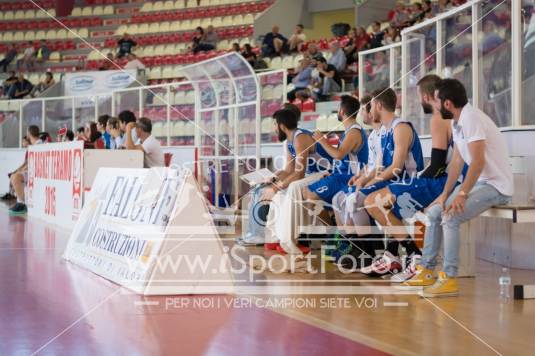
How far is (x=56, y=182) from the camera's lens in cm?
1023

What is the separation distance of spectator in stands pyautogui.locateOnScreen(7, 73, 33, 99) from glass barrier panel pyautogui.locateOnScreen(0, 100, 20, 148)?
345cm

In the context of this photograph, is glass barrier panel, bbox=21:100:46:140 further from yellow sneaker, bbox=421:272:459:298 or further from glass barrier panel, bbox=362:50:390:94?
yellow sneaker, bbox=421:272:459:298

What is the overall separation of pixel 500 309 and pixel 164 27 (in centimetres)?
2010

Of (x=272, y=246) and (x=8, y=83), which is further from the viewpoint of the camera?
(x=8, y=83)

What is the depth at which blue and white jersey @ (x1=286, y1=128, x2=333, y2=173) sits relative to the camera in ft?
21.8


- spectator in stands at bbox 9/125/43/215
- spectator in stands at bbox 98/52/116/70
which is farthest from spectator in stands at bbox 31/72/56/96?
spectator in stands at bbox 9/125/43/215

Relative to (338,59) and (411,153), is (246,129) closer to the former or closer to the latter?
(338,59)

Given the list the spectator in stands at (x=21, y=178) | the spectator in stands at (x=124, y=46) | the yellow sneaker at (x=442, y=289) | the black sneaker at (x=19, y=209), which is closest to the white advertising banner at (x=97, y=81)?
the spectator in stands at (x=124, y=46)

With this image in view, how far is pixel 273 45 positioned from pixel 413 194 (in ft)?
40.7

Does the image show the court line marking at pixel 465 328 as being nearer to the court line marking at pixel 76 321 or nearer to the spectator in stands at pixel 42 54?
the court line marking at pixel 76 321

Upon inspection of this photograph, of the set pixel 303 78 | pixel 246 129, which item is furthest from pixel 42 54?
pixel 246 129

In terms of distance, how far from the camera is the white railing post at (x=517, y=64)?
602 centimetres

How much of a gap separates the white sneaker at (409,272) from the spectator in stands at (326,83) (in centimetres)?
796

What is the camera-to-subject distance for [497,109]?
6324mm
